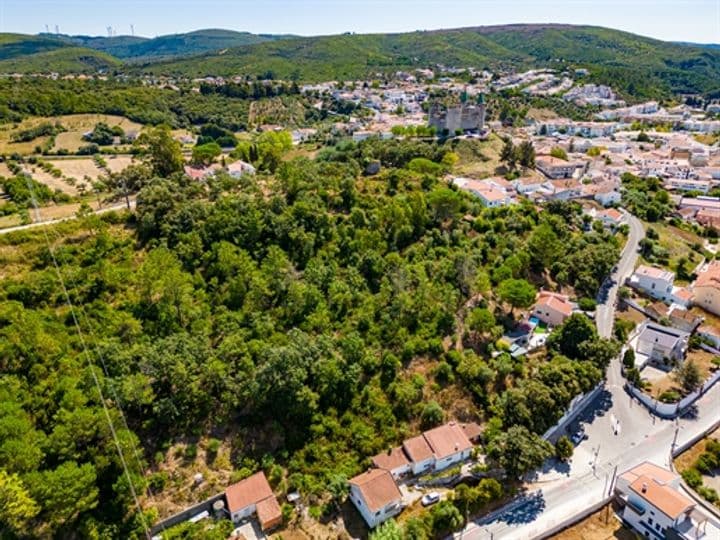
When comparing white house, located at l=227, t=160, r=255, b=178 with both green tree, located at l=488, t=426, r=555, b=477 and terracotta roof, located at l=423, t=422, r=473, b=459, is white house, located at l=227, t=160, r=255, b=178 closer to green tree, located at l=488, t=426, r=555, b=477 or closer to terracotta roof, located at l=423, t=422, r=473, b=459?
terracotta roof, located at l=423, t=422, r=473, b=459

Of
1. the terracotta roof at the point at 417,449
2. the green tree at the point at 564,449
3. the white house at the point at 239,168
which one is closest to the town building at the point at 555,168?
the white house at the point at 239,168

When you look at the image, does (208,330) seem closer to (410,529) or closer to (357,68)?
(410,529)

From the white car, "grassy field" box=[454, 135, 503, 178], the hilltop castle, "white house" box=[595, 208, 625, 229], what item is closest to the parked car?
the white car

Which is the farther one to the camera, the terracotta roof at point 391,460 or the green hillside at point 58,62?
the green hillside at point 58,62

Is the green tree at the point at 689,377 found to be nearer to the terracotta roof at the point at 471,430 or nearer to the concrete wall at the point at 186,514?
the terracotta roof at the point at 471,430

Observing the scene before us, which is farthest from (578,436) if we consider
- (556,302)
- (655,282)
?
(655,282)

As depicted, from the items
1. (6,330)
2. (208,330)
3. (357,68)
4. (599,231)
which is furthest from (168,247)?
(357,68)
